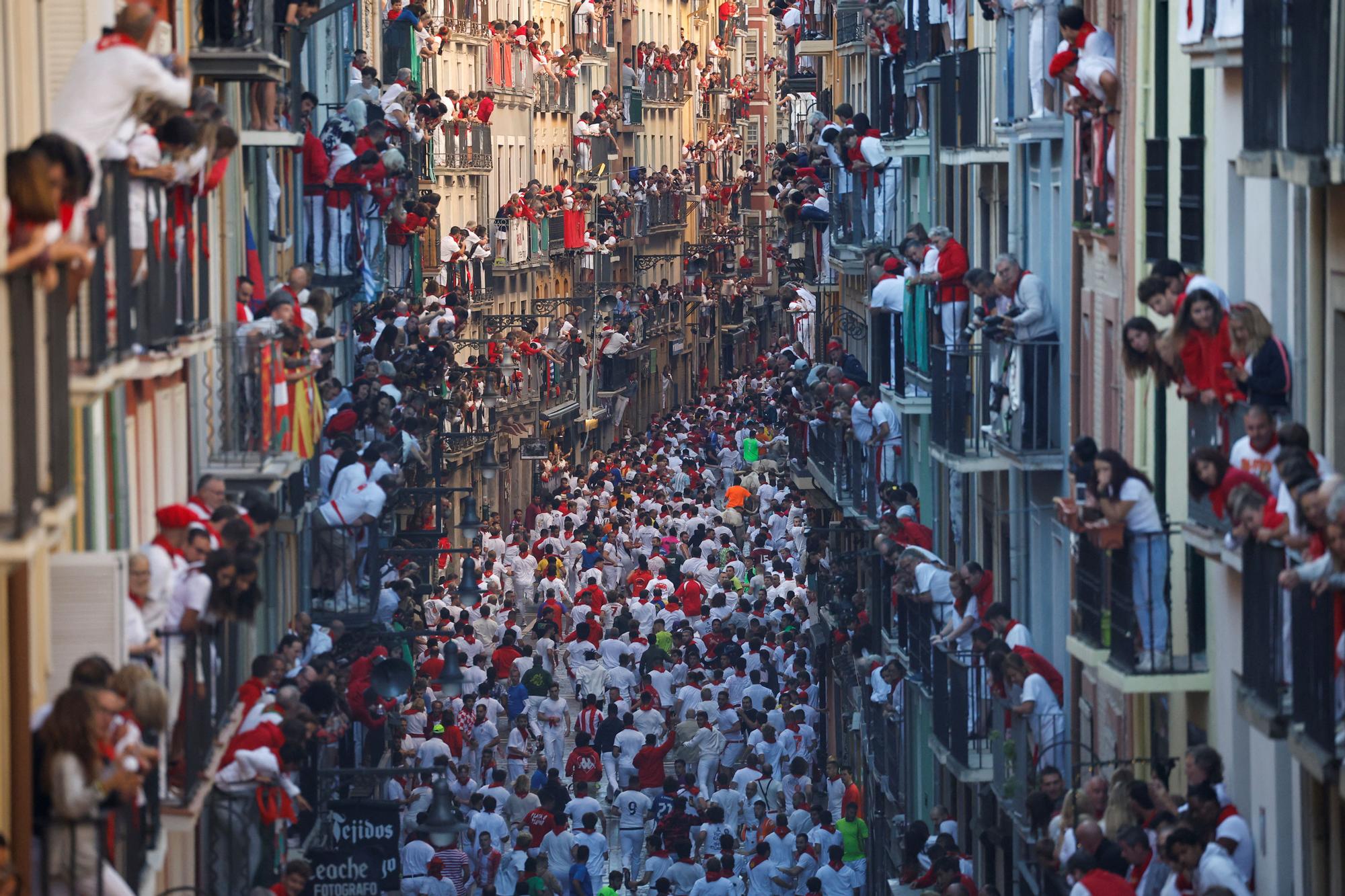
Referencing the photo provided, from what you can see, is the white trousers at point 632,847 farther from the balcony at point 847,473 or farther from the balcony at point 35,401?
the balcony at point 35,401

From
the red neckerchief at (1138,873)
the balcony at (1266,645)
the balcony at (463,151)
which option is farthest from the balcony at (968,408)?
the balcony at (463,151)

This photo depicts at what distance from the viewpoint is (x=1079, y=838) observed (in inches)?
735

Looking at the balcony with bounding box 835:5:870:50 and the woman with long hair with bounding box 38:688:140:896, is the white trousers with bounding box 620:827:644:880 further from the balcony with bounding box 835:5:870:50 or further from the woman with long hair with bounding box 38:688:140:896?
the woman with long hair with bounding box 38:688:140:896

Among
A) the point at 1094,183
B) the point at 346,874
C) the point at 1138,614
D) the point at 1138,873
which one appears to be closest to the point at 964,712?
the point at 1094,183

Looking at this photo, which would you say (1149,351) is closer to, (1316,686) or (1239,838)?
(1239,838)

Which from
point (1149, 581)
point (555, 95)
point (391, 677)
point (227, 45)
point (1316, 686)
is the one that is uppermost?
point (555, 95)

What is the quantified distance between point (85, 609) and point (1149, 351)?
21.4 feet

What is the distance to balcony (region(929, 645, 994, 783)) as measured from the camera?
85.7ft

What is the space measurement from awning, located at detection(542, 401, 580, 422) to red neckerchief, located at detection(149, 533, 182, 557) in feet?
186

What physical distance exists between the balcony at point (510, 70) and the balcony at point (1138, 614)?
4990 centimetres

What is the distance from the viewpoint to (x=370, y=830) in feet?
82.2

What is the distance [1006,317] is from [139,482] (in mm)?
9399

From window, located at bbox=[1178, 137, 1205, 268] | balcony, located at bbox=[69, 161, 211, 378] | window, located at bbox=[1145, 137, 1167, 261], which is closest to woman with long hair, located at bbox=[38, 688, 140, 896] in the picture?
balcony, located at bbox=[69, 161, 211, 378]

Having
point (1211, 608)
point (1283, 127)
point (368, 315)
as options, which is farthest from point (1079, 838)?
point (368, 315)
